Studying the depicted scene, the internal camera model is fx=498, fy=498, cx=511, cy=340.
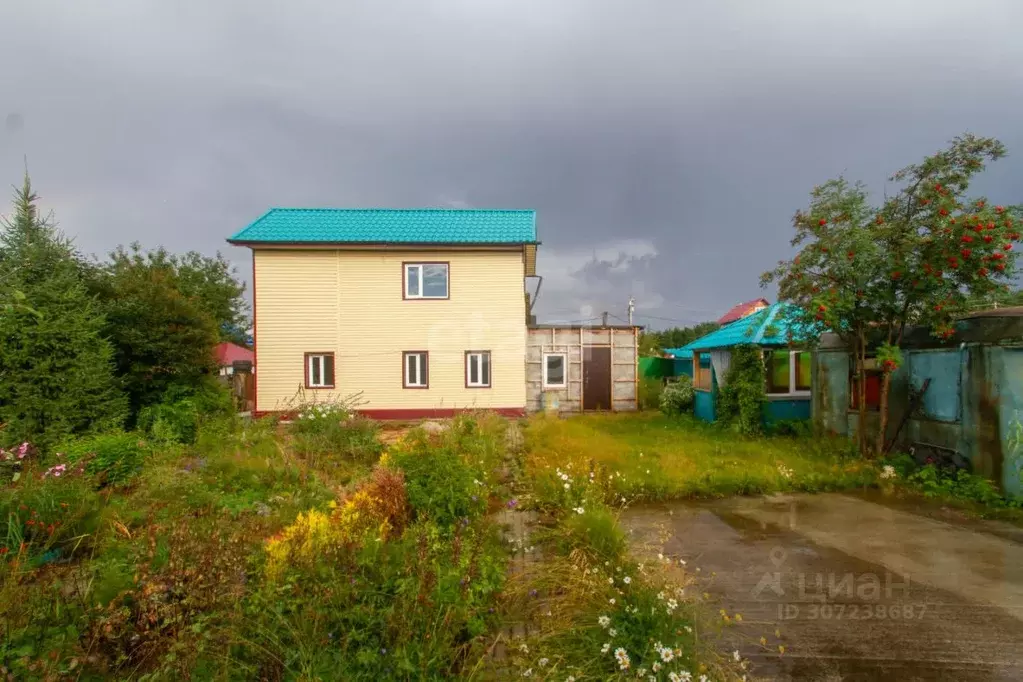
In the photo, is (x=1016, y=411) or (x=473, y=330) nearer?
(x=1016, y=411)

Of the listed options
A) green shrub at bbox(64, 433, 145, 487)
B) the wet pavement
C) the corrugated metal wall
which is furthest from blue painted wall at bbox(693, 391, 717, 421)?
green shrub at bbox(64, 433, 145, 487)

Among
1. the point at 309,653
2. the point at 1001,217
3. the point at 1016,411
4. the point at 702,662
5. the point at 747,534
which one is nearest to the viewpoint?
the point at 309,653

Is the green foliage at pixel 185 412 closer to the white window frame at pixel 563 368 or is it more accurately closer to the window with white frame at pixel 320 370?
the window with white frame at pixel 320 370

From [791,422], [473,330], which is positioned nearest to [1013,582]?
[791,422]

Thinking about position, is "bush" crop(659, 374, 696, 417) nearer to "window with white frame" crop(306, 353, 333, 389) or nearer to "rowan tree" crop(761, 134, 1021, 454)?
"rowan tree" crop(761, 134, 1021, 454)

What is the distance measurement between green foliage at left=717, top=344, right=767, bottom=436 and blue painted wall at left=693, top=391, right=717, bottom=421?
6.39ft

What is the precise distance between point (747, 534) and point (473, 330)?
1126cm

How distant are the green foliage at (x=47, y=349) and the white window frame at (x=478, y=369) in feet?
28.6

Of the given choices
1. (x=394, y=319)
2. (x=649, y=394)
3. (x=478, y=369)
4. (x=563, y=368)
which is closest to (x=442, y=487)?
(x=478, y=369)

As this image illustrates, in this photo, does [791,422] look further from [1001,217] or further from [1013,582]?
[1013,582]

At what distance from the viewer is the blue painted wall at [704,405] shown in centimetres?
1398

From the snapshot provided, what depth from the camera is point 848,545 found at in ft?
17.1

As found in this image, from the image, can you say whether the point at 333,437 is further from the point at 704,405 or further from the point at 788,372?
the point at 788,372

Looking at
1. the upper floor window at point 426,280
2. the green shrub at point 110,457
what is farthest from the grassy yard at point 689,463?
the upper floor window at point 426,280
